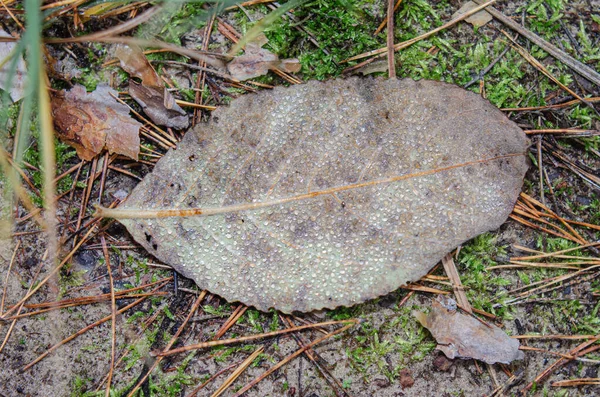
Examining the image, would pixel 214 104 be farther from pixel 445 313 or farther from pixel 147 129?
pixel 445 313

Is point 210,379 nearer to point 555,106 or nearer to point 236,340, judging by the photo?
point 236,340

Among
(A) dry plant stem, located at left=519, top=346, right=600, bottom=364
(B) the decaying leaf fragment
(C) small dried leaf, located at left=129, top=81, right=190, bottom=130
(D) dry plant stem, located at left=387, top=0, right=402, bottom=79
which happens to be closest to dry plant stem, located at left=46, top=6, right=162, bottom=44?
(C) small dried leaf, located at left=129, top=81, right=190, bottom=130

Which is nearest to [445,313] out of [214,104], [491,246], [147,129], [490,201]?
[491,246]

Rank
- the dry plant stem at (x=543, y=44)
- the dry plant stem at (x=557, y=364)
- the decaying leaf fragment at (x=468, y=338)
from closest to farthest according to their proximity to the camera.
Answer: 1. the decaying leaf fragment at (x=468, y=338)
2. the dry plant stem at (x=557, y=364)
3. the dry plant stem at (x=543, y=44)

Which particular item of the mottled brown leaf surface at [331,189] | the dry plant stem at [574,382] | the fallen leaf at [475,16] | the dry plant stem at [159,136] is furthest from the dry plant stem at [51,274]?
the dry plant stem at [574,382]

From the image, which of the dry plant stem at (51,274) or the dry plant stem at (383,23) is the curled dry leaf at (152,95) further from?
the dry plant stem at (383,23)

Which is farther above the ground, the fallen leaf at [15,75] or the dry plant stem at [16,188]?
the fallen leaf at [15,75]

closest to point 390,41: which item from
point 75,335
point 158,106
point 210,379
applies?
point 158,106
